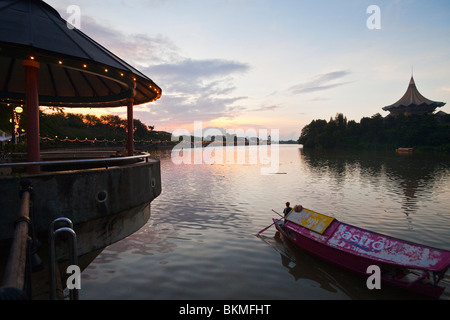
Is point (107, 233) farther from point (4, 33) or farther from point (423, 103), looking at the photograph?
point (423, 103)

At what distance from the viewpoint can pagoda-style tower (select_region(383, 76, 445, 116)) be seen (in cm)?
13738

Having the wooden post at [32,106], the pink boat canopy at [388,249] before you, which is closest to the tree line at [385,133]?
the pink boat canopy at [388,249]

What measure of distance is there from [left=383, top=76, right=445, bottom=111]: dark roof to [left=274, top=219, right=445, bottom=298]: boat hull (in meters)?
163

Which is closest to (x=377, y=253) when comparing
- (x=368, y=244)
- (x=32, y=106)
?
(x=368, y=244)

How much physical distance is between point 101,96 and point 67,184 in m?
9.22

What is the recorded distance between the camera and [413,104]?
139 metres

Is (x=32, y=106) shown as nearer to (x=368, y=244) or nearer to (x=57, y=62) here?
(x=57, y=62)

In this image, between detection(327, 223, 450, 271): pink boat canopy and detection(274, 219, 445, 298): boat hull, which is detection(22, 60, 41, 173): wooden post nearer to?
detection(274, 219, 445, 298): boat hull

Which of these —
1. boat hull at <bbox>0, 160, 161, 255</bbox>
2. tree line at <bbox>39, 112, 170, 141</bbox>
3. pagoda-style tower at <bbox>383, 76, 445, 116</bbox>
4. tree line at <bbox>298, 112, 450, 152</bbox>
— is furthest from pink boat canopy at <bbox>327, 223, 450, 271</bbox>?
pagoda-style tower at <bbox>383, 76, 445, 116</bbox>

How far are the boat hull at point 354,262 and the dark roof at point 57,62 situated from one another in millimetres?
10333

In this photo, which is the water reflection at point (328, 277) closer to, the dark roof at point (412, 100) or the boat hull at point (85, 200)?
the boat hull at point (85, 200)

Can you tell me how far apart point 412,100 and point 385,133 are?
38.9m

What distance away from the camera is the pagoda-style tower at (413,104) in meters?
137
